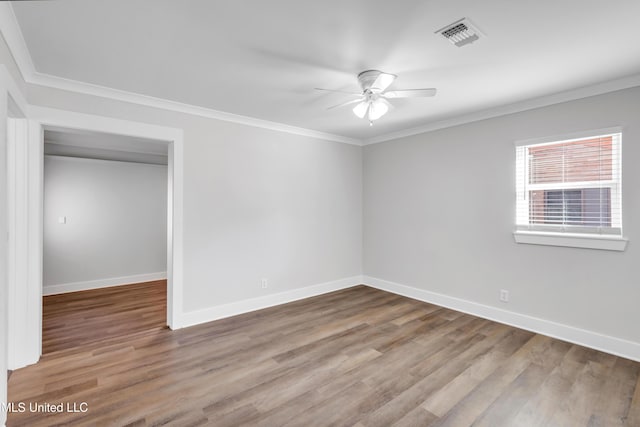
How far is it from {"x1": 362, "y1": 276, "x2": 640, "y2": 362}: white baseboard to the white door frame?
10.5 ft

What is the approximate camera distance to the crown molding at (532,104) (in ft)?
8.98

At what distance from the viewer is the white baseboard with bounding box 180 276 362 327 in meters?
3.50

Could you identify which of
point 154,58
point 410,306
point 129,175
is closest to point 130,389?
point 154,58

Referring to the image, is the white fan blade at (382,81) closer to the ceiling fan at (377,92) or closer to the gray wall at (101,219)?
the ceiling fan at (377,92)

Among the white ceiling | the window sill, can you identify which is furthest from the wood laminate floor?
the window sill

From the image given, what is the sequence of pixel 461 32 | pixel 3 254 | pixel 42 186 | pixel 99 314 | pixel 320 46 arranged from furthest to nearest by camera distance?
1. pixel 99 314
2. pixel 42 186
3. pixel 320 46
4. pixel 461 32
5. pixel 3 254

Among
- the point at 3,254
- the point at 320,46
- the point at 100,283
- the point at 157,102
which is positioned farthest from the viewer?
the point at 100,283

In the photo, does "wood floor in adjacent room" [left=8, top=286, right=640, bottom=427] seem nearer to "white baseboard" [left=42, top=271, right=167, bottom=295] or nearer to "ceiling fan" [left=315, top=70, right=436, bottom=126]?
"ceiling fan" [left=315, top=70, right=436, bottom=126]

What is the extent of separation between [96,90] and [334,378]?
343cm

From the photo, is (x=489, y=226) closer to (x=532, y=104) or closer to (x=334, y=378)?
(x=532, y=104)

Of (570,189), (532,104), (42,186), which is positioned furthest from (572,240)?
(42,186)

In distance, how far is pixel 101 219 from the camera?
540 centimetres

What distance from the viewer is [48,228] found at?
4.93 m

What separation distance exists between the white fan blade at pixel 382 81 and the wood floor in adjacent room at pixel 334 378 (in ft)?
8.02
